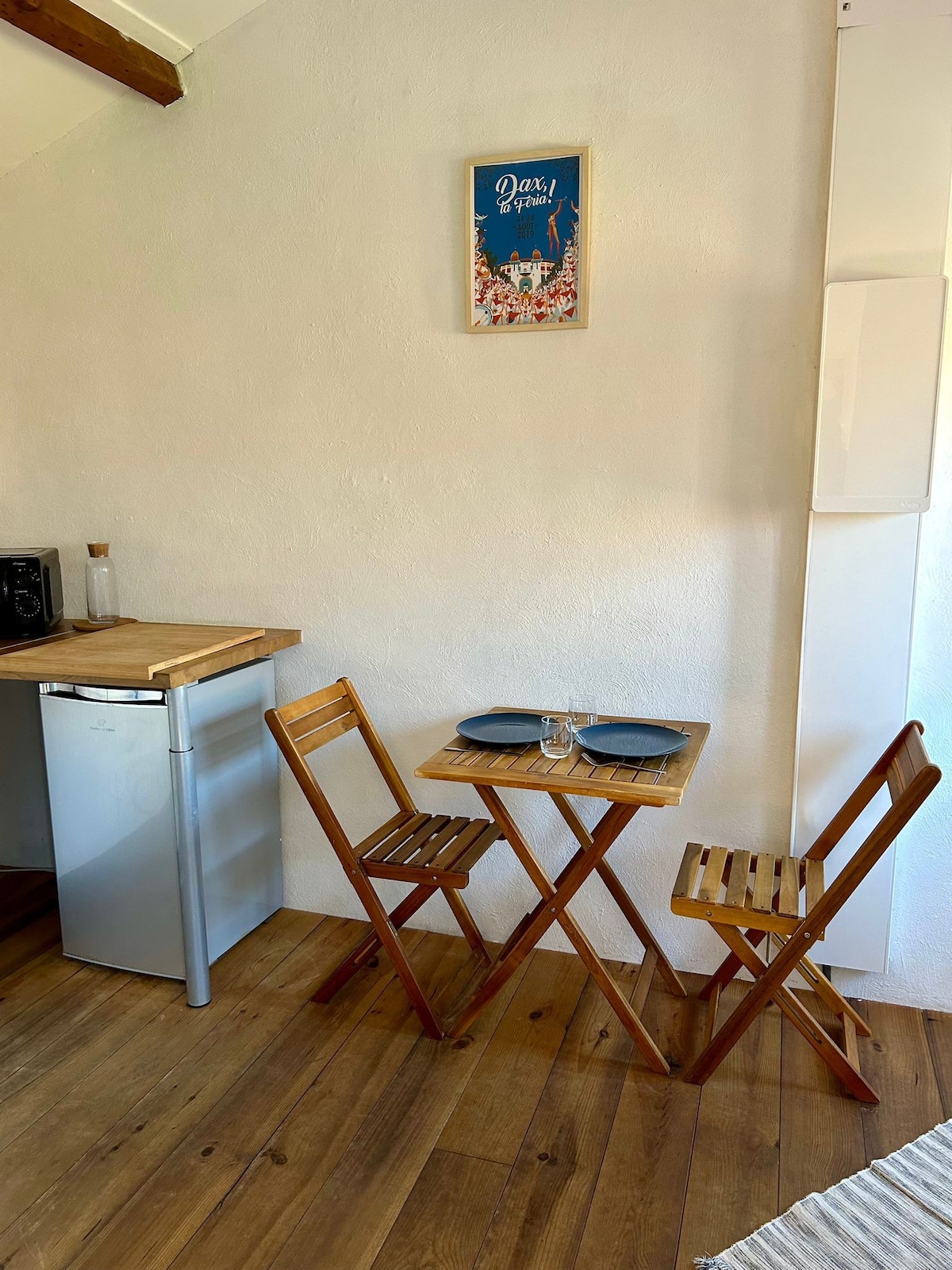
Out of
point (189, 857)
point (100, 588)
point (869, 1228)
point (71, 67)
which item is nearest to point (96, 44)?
point (71, 67)

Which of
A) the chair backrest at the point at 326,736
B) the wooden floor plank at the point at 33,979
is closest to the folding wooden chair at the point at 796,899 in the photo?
the chair backrest at the point at 326,736

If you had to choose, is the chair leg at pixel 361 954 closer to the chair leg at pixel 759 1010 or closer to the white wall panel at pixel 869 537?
the chair leg at pixel 759 1010

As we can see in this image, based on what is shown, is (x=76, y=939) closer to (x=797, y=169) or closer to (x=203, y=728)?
(x=203, y=728)

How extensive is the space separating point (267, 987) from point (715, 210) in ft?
7.76

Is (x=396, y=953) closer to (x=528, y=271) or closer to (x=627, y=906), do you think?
(x=627, y=906)

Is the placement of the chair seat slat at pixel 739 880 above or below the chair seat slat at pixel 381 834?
above

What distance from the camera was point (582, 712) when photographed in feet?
8.54

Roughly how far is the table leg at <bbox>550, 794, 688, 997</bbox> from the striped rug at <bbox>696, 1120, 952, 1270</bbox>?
70cm

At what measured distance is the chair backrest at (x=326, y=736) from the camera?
7.72ft

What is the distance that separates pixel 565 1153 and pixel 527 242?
2.19 metres

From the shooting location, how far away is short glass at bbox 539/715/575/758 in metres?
2.29

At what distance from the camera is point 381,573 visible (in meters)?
2.82

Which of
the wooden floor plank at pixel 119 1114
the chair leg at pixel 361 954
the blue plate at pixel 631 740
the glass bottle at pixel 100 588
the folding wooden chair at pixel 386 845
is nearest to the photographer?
the wooden floor plank at pixel 119 1114

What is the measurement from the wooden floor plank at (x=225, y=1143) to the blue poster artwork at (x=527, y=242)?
1.89 m
